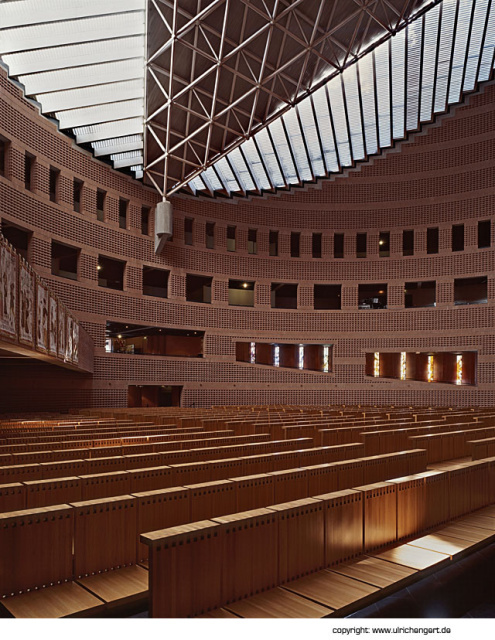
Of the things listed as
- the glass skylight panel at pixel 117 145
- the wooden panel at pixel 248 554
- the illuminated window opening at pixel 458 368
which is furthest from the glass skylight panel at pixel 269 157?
the wooden panel at pixel 248 554

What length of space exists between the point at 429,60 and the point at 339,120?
4327mm

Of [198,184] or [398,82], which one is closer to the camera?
[398,82]

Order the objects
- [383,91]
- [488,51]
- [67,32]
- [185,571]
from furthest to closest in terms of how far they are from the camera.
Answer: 1. [383,91]
2. [488,51]
3. [67,32]
4. [185,571]

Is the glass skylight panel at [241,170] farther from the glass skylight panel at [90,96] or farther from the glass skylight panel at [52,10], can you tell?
the glass skylight panel at [52,10]

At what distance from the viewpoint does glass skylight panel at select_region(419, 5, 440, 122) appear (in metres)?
19.1

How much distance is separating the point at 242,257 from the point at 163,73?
10.8m

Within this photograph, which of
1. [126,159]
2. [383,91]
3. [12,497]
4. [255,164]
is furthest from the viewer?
[255,164]

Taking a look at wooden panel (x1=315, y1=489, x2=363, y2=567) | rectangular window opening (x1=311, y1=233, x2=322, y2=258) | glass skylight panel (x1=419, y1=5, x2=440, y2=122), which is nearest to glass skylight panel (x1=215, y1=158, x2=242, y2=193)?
rectangular window opening (x1=311, y1=233, x2=322, y2=258)

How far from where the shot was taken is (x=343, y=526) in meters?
3.80

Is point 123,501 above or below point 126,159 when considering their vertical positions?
below

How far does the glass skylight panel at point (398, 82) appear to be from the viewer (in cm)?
1992

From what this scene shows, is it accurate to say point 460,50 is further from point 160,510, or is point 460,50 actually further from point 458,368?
point 160,510

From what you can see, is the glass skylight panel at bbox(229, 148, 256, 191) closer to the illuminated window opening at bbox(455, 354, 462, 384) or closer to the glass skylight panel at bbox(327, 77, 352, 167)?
the glass skylight panel at bbox(327, 77, 352, 167)

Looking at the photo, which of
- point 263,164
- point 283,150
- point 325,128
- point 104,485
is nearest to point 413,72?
point 325,128
